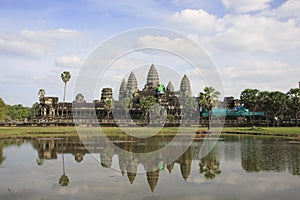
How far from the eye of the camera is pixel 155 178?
75.3 ft

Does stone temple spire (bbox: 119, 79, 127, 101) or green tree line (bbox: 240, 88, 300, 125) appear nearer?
green tree line (bbox: 240, 88, 300, 125)

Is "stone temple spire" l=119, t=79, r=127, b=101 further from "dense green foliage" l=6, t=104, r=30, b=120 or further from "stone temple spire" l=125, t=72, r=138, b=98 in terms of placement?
"dense green foliage" l=6, t=104, r=30, b=120

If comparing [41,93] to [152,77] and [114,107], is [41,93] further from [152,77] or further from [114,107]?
[152,77]

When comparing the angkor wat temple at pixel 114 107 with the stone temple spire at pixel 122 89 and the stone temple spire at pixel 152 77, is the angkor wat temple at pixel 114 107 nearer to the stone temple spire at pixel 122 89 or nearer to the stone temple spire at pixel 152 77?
the stone temple spire at pixel 152 77

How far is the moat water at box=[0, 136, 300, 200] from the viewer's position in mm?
18438

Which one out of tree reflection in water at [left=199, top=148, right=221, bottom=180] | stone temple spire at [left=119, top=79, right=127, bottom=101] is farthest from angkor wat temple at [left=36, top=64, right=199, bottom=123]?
tree reflection in water at [left=199, top=148, right=221, bottom=180]

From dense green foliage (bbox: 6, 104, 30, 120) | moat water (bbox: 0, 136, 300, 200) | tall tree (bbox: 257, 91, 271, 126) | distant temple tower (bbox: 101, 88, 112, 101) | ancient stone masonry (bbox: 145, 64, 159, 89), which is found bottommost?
moat water (bbox: 0, 136, 300, 200)

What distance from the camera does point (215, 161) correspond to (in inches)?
1211

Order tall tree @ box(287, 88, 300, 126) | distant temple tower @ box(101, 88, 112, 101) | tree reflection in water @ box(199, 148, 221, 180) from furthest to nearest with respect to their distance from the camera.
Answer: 1. distant temple tower @ box(101, 88, 112, 101)
2. tall tree @ box(287, 88, 300, 126)
3. tree reflection in water @ box(199, 148, 221, 180)

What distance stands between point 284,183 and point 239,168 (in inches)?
239

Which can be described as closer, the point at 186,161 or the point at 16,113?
the point at 186,161

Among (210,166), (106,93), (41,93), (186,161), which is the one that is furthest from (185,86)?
(210,166)

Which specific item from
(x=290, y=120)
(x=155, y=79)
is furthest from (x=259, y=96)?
(x=155, y=79)

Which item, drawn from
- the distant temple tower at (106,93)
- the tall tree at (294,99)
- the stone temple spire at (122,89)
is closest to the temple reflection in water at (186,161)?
the tall tree at (294,99)
